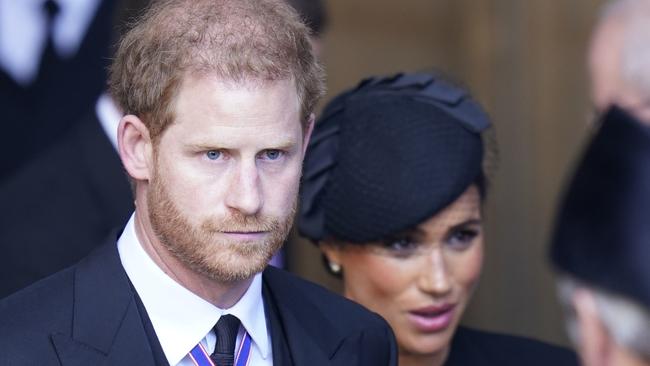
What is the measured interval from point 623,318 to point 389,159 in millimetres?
1535

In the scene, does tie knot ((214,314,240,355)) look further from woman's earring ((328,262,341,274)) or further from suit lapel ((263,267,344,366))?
woman's earring ((328,262,341,274))

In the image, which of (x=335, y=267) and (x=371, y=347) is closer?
(x=371, y=347)

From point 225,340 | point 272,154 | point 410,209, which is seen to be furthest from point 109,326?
point 410,209

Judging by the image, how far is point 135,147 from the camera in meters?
2.59

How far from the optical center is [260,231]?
2.49m

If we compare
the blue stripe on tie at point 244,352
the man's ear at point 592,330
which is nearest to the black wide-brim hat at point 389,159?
the blue stripe on tie at point 244,352

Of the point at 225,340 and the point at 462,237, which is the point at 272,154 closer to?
the point at 225,340

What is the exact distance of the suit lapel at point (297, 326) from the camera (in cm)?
272

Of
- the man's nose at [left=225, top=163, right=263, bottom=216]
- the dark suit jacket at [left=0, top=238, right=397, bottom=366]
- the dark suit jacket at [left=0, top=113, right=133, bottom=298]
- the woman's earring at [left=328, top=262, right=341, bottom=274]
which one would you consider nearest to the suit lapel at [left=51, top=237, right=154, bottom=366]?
the dark suit jacket at [left=0, top=238, right=397, bottom=366]

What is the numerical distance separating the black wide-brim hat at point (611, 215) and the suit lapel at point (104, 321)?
928 millimetres

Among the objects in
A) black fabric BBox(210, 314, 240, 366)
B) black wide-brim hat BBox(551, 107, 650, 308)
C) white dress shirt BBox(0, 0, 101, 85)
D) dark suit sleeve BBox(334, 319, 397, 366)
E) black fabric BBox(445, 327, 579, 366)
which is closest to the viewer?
black wide-brim hat BBox(551, 107, 650, 308)

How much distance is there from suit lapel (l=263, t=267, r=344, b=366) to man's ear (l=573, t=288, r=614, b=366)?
89cm

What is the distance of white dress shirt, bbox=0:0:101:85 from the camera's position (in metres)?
4.24

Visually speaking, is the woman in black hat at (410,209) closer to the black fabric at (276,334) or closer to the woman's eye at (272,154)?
the black fabric at (276,334)
